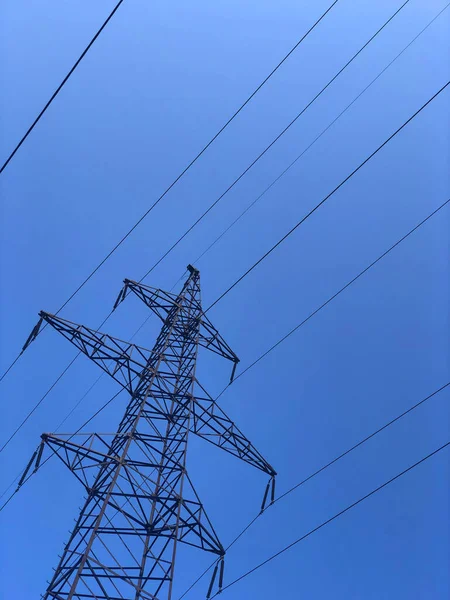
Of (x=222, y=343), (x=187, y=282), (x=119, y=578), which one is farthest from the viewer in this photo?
(x=187, y=282)

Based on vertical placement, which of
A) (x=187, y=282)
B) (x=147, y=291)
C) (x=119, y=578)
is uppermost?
(x=187, y=282)

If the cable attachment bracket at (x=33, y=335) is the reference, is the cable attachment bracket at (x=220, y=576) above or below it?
below

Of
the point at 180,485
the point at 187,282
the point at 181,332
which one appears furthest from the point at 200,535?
the point at 187,282

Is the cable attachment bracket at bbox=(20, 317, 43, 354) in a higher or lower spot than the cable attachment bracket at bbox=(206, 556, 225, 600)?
higher

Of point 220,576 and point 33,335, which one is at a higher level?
point 33,335

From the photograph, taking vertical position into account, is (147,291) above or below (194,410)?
above

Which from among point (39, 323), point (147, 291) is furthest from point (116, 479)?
→ point (147, 291)

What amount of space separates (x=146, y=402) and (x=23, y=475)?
308 cm

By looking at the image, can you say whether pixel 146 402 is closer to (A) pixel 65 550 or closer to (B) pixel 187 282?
(A) pixel 65 550

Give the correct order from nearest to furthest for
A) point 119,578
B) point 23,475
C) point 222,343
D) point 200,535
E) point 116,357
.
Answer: point 119,578
point 200,535
point 23,475
point 116,357
point 222,343

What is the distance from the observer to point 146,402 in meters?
11.1

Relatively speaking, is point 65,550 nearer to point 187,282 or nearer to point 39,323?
point 39,323

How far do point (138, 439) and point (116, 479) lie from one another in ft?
4.63

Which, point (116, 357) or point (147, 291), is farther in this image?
point (147, 291)
